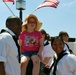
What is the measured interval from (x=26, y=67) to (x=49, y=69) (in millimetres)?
405

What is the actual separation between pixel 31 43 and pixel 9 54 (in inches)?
46.0

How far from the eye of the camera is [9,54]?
4.51m

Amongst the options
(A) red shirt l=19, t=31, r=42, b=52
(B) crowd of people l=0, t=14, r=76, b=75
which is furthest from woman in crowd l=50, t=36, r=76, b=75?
(A) red shirt l=19, t=31, r=42, b=52

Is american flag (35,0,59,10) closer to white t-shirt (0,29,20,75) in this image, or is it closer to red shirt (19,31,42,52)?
red shirt (19,31,42,52)

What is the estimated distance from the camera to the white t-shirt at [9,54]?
14.5 ft

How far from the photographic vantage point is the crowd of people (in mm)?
4461

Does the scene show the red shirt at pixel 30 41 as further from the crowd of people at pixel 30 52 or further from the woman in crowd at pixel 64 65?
the woman in crowd at pixel 64 65

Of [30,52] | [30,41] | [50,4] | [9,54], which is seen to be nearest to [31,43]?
[30,41]

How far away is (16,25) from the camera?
185 inches

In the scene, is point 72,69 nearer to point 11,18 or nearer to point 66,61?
point 66,61

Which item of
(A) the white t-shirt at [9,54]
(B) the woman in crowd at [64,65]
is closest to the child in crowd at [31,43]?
(B) the woman in crowd at [64,65]

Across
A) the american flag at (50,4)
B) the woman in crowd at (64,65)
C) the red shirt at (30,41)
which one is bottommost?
the woman in crowd at (64,65)

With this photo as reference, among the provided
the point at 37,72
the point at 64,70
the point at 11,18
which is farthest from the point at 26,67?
the point at 11,18

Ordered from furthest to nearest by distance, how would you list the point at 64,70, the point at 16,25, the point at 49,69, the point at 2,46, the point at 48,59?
the point at 48,59, the point at 49,69, the point at 64,70, the point at 16,25, the point at 2,46
